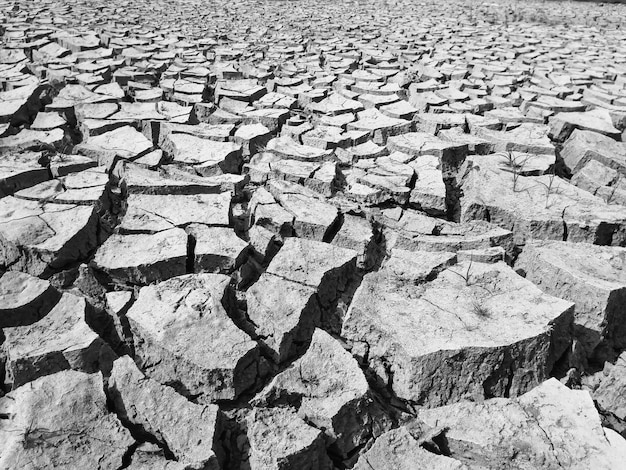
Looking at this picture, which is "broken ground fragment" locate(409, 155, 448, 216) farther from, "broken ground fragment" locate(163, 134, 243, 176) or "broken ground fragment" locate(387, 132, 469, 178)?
"broken ground fragment" locate(163, 134, 243, 176)

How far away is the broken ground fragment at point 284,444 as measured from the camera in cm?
115

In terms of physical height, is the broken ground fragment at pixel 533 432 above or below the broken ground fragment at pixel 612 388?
above

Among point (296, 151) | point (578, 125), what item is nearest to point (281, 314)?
point (296, 151)

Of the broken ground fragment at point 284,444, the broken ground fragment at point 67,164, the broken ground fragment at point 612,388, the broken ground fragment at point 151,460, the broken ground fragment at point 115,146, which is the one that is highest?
the broken ground fragment at point 67,164

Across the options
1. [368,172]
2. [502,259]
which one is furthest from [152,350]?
[368,172]

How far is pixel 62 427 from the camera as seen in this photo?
117 centimetres

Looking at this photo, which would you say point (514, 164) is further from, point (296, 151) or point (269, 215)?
point (269, 215)

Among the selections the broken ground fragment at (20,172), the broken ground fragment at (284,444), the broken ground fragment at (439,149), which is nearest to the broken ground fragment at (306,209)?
the broken ground fragment at (439,149)

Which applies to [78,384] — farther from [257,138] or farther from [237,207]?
[257,138]

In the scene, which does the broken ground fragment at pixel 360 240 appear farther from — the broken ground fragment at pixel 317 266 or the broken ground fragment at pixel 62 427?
the broken ground fragment at pixel 62 427

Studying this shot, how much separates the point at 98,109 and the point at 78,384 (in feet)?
7.18

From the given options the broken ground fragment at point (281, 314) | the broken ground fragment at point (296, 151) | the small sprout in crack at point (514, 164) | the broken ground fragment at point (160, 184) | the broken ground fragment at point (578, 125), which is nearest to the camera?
the broken ground fragment at point (281, 314)

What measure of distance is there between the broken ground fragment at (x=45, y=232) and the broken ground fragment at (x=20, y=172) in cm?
11

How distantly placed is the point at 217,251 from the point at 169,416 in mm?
685
